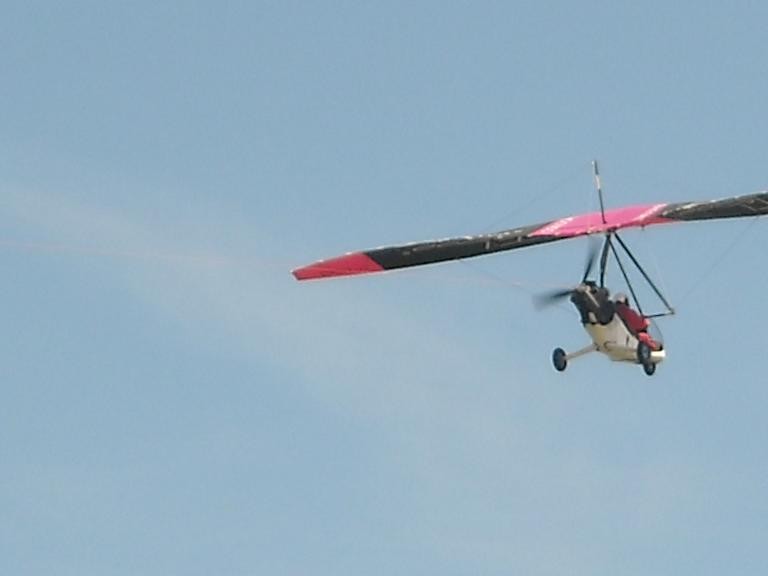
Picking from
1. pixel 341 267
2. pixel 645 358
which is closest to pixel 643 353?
pixel 645 358

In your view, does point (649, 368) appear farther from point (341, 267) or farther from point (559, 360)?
point (341, 267)

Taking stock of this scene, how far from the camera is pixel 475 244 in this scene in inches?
1464

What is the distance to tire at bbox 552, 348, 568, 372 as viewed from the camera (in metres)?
34.9

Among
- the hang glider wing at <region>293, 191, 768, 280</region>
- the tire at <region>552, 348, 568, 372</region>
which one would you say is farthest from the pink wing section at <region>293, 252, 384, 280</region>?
the tire at <region>552, 348, 568, 372</region>

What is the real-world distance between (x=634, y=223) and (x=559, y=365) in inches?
128

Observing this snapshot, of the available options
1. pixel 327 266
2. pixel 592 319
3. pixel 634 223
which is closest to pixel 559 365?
pixel 592 319

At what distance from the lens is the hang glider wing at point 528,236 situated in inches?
1411

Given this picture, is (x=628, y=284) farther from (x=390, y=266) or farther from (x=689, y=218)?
(x=390, y=266)

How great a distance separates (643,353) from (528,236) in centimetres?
326

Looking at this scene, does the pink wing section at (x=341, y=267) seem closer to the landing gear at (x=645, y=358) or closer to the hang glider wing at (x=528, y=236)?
the hang glider wing at (x=528, y=236)

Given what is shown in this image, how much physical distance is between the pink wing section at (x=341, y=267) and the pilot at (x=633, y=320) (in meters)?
5.49

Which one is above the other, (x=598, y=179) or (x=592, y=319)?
(x=598, y=179)

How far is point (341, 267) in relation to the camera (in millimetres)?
38750

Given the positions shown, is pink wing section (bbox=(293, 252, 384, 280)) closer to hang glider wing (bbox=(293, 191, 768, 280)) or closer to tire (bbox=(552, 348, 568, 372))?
hang glider wing (bbox=(293, 191, 768, 280))
